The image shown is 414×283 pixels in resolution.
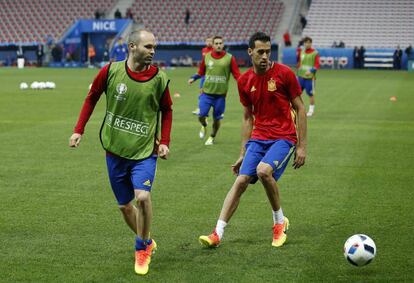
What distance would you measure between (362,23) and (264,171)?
55.0 meters

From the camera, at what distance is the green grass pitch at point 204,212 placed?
7.36m

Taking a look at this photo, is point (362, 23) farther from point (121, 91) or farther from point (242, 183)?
point (121, 91)

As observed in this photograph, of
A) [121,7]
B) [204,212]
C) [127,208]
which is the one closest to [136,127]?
[127,208]

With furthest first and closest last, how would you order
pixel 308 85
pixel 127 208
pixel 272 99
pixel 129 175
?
pixel 308 85 → pixel 272 99 → pixel 127 208 → pixel 129 175

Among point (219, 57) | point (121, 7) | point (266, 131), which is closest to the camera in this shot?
Answer: point (266, 131)

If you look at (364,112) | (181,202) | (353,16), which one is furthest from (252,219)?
(353,16)

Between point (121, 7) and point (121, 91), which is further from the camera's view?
point (121, 7)

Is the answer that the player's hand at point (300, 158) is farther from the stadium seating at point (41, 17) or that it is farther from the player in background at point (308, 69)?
the stadium seating at point (41, 17)

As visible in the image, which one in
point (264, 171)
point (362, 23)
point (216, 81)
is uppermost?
point (264, 171)

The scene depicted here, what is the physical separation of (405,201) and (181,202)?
3.04m

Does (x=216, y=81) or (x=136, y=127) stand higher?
(x=136, y=127)

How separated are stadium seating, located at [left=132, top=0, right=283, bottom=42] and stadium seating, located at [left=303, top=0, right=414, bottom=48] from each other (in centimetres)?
326

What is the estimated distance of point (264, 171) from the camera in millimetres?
8070

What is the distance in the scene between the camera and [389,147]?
16.5m
